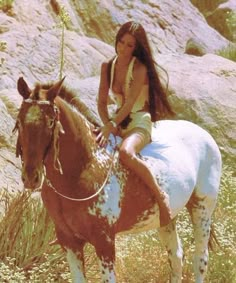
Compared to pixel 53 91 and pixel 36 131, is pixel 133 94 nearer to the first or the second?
pixel 53 91

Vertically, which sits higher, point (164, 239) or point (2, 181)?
point (164, 239)

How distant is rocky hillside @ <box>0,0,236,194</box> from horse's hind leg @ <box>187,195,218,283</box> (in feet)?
8.30

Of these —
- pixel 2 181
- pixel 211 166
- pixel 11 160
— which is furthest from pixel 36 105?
pixel 11 160

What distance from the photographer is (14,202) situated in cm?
671

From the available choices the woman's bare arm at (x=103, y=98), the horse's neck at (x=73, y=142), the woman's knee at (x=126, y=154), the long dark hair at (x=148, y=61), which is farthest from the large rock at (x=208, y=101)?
the horse's neck at (x=73, y=142)

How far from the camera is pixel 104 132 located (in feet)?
16.5

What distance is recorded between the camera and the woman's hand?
5.00m

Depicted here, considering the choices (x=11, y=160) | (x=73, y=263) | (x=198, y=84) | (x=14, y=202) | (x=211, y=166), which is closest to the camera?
(x=73, y=263)

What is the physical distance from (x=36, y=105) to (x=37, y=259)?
2752 mm

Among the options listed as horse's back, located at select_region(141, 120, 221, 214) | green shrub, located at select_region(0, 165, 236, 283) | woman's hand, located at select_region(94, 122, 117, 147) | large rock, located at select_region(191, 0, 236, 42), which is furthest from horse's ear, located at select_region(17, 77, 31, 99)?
large rock, located at select_region(191, 0, 236, 42)

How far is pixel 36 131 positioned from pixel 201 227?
2079mm

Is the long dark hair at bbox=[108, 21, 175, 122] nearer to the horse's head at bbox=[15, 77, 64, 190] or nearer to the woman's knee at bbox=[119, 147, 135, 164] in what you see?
the woman's knee at bbox=[119, 147, 135, 164]

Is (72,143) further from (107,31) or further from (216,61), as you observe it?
(107,31)

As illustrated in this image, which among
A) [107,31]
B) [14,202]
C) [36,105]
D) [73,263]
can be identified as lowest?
[107,31]
